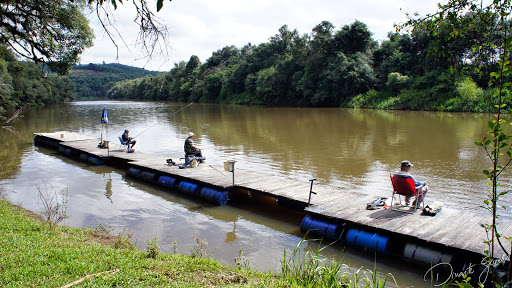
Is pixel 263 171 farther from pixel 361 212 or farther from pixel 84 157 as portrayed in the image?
pixel 84 157

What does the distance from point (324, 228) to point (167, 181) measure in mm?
7016

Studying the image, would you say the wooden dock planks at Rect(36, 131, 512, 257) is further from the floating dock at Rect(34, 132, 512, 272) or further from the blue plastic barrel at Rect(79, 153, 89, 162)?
the blue plastic barrel at Rect(79, 153, 89, 162)

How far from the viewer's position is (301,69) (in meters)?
66.4

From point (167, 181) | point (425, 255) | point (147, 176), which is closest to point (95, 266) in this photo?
point (425, 255)

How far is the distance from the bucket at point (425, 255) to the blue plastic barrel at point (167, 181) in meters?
8.51

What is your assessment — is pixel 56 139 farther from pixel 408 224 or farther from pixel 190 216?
pixel 408 224

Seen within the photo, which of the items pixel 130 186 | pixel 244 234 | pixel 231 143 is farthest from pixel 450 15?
pixel 231 143

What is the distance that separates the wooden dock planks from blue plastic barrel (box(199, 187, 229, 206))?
24 cm

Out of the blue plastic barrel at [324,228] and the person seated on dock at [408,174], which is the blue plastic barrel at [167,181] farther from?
the person seated on dock at [408,174]

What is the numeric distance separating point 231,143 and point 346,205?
1510 cm

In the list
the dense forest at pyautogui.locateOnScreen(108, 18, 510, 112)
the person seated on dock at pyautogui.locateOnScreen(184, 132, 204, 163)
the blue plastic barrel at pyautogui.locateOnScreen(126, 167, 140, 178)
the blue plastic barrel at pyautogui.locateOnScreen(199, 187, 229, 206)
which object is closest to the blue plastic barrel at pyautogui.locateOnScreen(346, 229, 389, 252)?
the blue plastic barrel at pyautogui.locateOnScreen(199, 187, 229, 206)

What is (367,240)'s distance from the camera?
8242 mm

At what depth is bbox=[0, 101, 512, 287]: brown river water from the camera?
891cm

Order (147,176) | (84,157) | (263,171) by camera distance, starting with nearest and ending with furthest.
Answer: (147,176)
(263,171)
(84,157)
